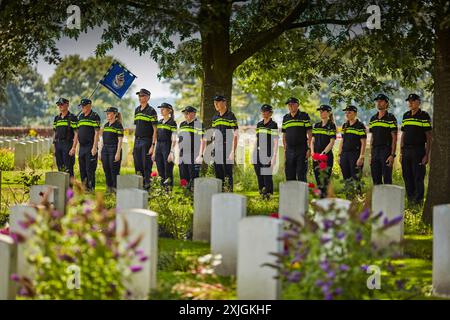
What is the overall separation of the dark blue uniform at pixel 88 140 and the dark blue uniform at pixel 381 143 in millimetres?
5408

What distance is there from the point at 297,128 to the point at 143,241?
8.42m

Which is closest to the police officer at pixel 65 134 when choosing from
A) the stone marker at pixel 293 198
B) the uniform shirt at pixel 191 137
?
the uniform shirt at pixel 191 137

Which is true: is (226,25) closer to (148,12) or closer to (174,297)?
(148,12)

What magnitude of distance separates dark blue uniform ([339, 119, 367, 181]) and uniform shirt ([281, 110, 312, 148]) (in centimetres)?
82

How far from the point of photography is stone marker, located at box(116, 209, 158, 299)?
25.8ft

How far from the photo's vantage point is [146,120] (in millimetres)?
16906

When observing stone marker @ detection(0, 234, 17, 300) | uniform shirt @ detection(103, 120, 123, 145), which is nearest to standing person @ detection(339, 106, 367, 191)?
uniform shirt @ detection(103, 120, 123, 145)

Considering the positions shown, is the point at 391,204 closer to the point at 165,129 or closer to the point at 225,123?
the point at 225,123

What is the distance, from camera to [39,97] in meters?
94.1

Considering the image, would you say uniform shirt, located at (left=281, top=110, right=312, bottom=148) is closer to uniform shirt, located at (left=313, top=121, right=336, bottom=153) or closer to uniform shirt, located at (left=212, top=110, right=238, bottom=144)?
uniform shirt, located at (left=313, top=121, right=336, bottom=153)

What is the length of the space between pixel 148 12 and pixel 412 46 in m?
5.08

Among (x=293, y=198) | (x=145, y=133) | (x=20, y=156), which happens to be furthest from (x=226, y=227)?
(x=20, y=156)

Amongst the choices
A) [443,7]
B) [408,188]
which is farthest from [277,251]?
[408,188]

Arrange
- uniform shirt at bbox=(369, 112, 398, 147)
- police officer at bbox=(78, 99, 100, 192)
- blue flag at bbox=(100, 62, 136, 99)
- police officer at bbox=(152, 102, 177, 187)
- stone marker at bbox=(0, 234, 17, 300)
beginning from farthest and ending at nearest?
blue flag at bbox=(100, 62, 136, 99) → police officer at bbox=(78, 99, 100, 192) → police officer at bbox=(152, 102, 177, 187) → uniform shirt at bbox=(369, 112, 398, 147) → stone marker at bbox=(0, 234, 17, 300)
